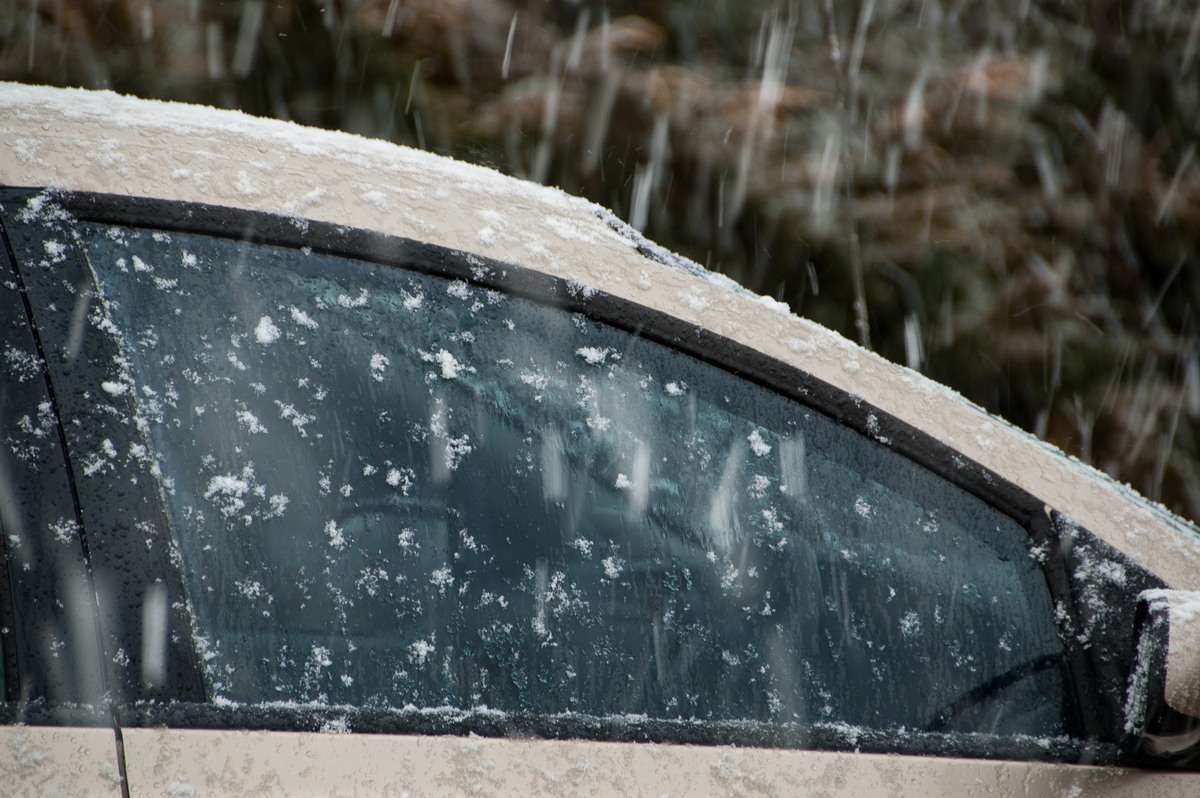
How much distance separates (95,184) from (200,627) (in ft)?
2.04

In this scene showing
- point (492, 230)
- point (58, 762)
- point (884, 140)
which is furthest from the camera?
point (884, 140)

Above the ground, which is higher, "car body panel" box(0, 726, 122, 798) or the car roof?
the car roof

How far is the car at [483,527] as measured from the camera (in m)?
1.12

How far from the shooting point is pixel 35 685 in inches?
42.2

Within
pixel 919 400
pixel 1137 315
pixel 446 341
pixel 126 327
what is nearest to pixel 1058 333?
pixel 1137 315

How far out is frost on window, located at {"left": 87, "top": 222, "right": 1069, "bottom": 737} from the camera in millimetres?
1212

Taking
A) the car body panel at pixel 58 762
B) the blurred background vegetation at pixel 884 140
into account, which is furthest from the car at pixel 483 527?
the blurred background vegetation at pixel 884 140

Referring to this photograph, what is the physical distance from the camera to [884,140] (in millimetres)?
5230

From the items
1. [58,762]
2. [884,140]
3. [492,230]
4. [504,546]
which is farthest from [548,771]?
[884,140]

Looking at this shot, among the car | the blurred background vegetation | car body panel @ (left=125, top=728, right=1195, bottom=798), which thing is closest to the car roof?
the car

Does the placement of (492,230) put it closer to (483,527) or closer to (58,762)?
(483,527)

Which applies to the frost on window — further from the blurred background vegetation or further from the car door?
the blurred background vegetation

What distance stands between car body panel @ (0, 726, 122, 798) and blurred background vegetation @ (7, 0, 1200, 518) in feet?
14.0

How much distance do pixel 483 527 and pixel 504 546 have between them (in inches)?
1.5
